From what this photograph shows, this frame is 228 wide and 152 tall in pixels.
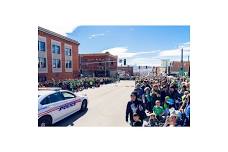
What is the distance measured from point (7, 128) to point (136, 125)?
4.14 m

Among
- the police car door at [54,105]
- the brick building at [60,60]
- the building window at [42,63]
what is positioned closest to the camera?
the police car door at [54,105]

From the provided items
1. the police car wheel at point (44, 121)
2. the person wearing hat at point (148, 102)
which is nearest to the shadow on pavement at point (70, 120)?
the police car wheel at point (44, 121)

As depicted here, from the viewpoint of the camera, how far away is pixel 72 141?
525 centimetres

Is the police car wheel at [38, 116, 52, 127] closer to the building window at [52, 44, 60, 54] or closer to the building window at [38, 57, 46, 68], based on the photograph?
the building window at [38, 57, 46, 68]

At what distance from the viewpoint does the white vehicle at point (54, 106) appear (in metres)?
5.74

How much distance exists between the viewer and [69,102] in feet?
22.8

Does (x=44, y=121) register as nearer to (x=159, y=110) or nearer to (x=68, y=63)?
(x=159, y=110)

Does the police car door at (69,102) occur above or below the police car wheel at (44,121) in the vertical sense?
above

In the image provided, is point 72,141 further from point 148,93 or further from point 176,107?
point 176,107

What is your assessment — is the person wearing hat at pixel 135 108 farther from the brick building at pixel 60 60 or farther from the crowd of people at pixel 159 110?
the brick building at pixel 60 60

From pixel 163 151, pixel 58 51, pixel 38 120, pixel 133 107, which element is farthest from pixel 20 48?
pixel 58 51

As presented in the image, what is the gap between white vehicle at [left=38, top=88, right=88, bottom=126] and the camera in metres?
5.74

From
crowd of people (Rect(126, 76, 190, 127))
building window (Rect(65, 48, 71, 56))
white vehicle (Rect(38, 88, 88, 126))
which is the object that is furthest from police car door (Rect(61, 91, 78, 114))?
building window (Rect(65, 48, 71, 56))

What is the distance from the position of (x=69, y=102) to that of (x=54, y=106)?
3.12ft
